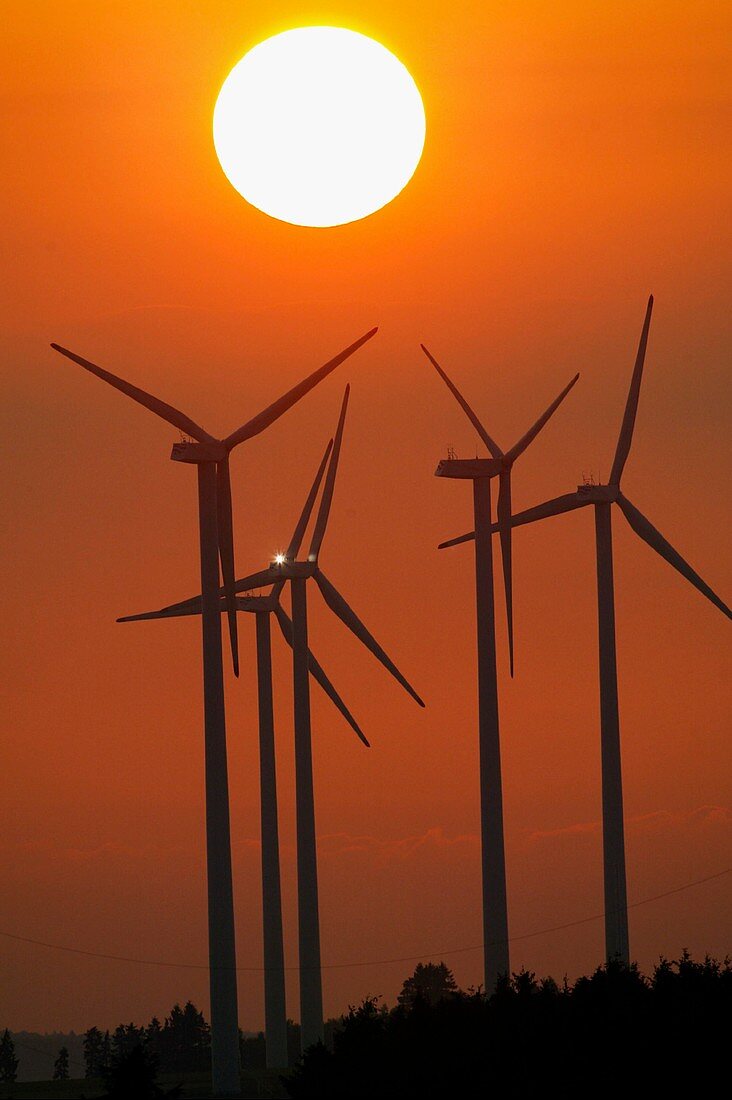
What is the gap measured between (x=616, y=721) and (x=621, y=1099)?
46.6 m

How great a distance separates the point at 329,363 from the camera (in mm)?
100438

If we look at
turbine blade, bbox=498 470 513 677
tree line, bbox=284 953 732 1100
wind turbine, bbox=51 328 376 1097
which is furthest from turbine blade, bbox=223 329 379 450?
tree line, bbox=284 953 732 1100

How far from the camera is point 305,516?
125875mm

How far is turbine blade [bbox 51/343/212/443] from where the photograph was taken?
97812mm

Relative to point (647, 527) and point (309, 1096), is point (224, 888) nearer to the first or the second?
point (309, 1096)

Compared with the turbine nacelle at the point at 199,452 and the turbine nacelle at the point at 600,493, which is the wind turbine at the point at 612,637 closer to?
the turbine nacelle at the point at 600,493

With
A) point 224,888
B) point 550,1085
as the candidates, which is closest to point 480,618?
point 224,888

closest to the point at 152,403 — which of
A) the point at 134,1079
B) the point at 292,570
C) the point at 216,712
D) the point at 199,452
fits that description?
the point at 199,452

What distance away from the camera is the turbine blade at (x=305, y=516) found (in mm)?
125312

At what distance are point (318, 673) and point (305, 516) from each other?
10.5 meters

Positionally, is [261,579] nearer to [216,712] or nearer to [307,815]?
[307,815]

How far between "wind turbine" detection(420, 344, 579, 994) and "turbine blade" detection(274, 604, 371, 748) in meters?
10.7

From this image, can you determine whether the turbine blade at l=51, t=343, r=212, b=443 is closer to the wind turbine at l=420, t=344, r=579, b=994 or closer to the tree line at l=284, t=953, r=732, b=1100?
the wind turbine at l=420, t=344, r=579, b=994

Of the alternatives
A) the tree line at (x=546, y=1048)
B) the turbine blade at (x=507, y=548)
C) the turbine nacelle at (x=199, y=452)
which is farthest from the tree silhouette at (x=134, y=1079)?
the turbine blade at (x=507, y=548)
